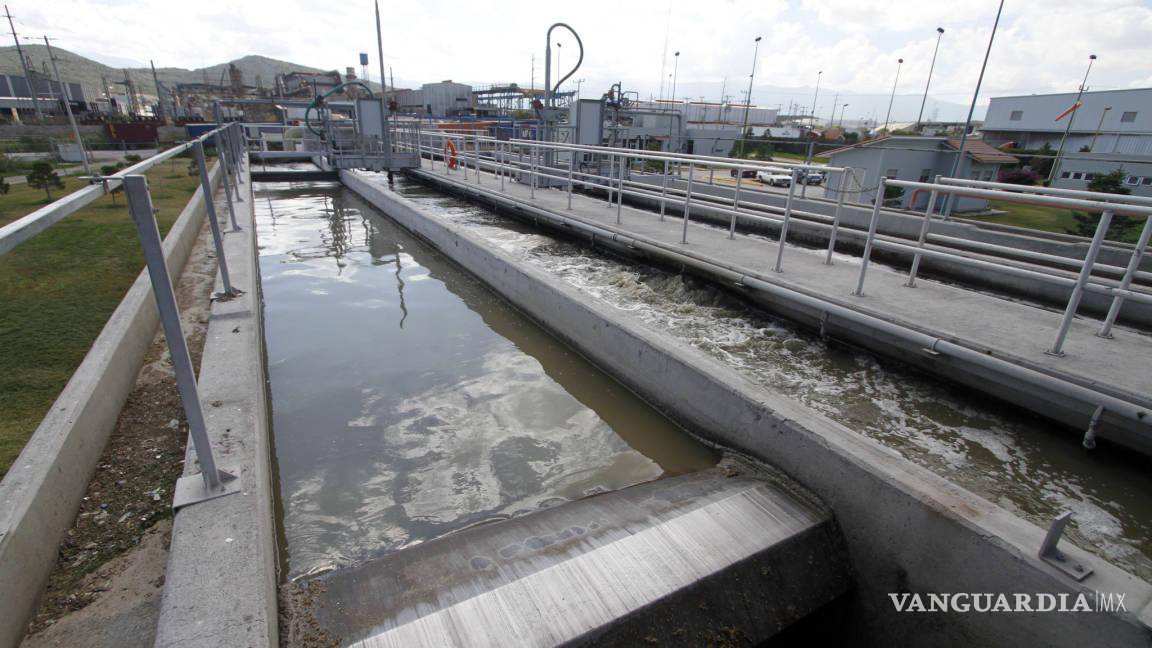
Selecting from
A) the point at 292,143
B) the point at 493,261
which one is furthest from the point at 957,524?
the point at 292,143

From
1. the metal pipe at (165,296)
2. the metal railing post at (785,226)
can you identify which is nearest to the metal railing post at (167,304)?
the metal pipe at (165,296)

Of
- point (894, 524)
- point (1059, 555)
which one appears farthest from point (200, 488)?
point (1059, 555)

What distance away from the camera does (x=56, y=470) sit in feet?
8.13

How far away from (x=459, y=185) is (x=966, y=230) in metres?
9.55

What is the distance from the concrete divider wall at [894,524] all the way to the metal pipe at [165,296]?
10.1 feet

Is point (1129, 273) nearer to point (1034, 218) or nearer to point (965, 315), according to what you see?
point (965, 315)

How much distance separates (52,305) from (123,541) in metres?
3.53

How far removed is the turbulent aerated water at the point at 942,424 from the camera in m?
2.95

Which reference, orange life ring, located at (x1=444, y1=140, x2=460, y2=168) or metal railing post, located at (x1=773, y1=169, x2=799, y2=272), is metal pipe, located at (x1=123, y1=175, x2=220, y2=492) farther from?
orange life ring, located at (x1=444, y1=140, x2=460, y2=168)

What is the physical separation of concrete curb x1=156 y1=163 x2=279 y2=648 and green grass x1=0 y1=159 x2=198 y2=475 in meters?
0.87

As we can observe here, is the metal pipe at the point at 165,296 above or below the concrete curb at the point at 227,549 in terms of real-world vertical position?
above

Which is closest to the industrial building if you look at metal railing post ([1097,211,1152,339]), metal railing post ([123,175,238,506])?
metal railing post ([1097,211,1152,339])

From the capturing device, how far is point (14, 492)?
2.24 metres

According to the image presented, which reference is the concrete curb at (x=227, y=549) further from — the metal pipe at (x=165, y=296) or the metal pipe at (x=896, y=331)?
the metal pipe at (x=896, y=331)
